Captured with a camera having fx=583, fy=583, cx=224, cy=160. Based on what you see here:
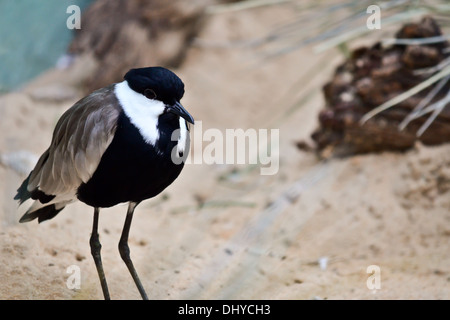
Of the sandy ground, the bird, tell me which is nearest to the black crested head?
the bird

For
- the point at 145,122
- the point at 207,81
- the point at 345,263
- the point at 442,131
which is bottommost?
the point at 345,263

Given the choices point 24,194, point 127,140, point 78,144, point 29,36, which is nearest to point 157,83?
point 127,140

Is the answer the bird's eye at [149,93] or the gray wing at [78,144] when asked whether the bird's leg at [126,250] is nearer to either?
the gray wing at [78,144]

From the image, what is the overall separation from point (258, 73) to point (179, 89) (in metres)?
3.21

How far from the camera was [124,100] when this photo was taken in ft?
4.75

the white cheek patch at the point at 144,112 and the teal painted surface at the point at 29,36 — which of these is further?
the teal painted surface at the point at 29,36

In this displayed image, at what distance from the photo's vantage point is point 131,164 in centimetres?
142

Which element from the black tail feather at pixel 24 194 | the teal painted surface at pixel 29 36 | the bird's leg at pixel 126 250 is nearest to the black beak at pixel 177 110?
the bird's leg at pixel 126 250

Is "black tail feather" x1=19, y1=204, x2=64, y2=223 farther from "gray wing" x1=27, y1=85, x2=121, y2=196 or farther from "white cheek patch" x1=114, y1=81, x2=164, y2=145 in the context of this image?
"white cheek patch" x1=114, y1=81, x2=164, y2=145

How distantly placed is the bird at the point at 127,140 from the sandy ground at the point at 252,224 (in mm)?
377

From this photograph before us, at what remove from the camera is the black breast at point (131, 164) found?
1.42m

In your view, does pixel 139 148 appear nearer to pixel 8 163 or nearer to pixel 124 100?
pixel 124 100

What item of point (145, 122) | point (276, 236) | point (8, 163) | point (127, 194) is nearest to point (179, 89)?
point (145, 122)

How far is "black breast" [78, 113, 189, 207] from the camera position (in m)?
1.42
